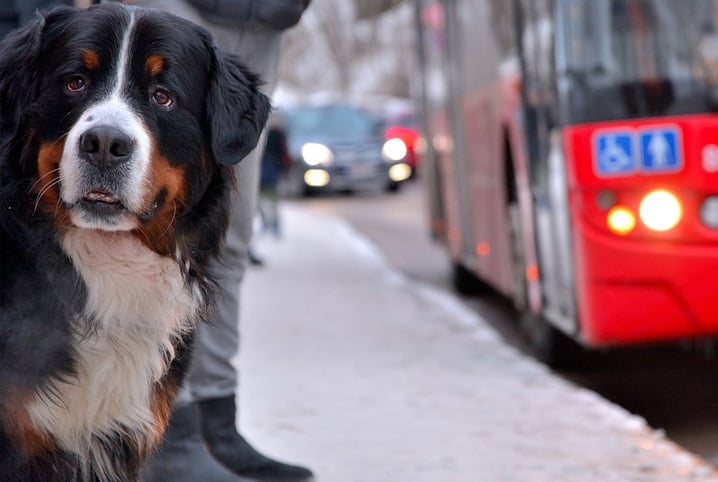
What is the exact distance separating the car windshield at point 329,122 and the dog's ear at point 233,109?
2333 cm

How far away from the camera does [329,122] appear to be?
28000 millimetres

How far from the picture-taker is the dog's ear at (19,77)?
11.7ft

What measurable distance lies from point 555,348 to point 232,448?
3479 mm

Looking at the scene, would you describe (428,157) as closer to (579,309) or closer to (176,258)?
(579,309)

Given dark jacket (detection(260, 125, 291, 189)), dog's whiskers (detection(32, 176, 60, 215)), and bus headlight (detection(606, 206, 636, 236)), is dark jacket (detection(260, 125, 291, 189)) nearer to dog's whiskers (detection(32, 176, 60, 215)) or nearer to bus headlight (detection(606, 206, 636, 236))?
bus headlight (detection(606, 206, 636, 236))

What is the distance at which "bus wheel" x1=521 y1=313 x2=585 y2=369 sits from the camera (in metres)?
7.86

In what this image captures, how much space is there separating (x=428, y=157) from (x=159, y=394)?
29.9 feet

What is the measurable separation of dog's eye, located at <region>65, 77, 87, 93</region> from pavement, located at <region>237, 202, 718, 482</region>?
2010mm

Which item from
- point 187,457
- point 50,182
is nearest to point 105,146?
point 50,182

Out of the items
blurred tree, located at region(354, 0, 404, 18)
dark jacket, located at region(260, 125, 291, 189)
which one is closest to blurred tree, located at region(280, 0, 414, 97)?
blurred tree, located at region(354, 0, 404, 18)

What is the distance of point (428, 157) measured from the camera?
12719 mm

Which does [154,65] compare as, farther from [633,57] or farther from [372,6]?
[372,6]

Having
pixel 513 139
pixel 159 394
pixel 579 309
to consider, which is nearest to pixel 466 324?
pixel 513 139

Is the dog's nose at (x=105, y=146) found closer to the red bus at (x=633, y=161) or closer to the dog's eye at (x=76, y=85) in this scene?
the dog's eye at (x=76, y=85)
